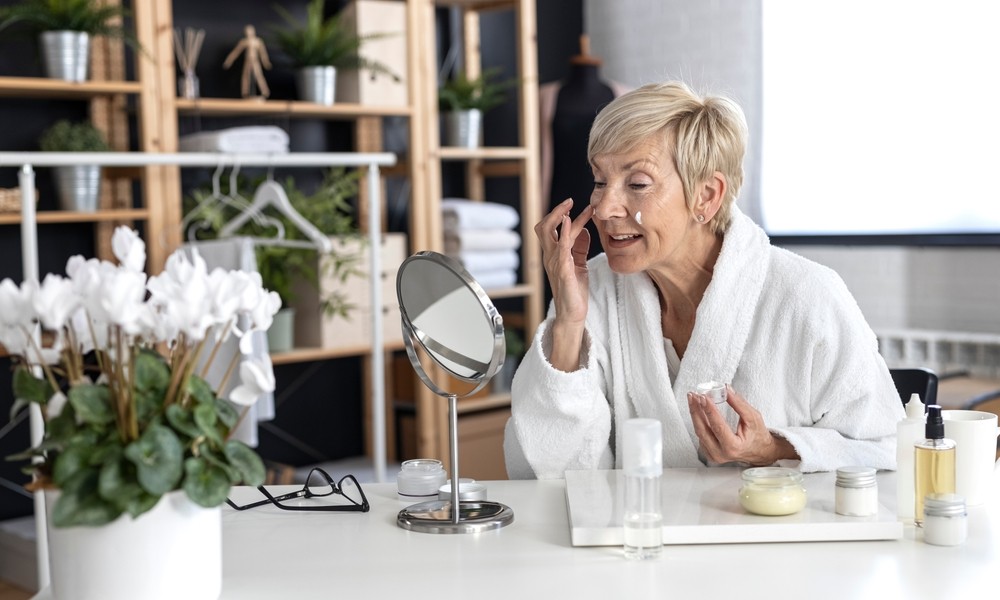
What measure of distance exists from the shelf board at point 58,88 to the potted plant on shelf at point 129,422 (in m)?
2.24

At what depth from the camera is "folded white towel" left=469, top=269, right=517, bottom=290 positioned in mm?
4277

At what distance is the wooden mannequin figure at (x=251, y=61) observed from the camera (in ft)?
12.7

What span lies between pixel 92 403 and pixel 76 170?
93.2 inches

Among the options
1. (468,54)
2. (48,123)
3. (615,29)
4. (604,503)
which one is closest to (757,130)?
(615,29)

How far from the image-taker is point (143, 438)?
1.15 metres

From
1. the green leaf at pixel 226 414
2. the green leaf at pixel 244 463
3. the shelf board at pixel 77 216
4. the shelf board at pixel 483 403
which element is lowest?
the shelf board at pixel 483 403

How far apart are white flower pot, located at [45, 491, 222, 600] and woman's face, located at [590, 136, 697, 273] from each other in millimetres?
997

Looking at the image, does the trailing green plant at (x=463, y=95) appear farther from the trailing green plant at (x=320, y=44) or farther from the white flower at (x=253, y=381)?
the white flower at (x=253, y=381)

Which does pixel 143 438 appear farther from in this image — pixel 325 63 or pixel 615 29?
pixel 615 29

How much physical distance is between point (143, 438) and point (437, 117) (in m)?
3.15

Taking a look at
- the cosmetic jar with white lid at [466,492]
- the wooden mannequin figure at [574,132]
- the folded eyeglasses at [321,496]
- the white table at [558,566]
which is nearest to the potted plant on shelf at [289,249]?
the wooden mannequin figure at [574,132]

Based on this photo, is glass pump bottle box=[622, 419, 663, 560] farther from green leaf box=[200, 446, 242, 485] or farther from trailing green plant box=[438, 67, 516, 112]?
trailing green plant box=[438, 67, 516, 112]

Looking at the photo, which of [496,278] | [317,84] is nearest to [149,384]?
[317,84]

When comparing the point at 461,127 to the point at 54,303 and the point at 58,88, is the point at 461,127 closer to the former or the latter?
the point at 58,88
